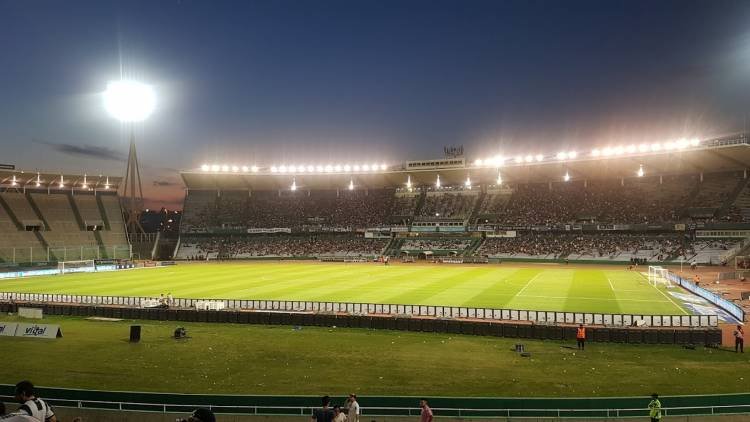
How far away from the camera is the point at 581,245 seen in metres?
80.6

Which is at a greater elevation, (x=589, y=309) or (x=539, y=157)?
(x=539, y=157)

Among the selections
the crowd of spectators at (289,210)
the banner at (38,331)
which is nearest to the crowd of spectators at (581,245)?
the crowd of spectators at (289,210)

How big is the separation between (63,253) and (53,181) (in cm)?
1467

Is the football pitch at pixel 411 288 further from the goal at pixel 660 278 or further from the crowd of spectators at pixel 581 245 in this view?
the crowd of spectators at pixel 581 245

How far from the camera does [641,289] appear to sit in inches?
1752

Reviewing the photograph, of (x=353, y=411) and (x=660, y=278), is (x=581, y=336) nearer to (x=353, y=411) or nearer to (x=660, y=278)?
(x=353, y=411)

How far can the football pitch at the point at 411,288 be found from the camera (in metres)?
37.4

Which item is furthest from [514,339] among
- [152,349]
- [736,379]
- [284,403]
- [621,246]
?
[621,246]

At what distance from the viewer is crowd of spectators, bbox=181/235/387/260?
95188 mm

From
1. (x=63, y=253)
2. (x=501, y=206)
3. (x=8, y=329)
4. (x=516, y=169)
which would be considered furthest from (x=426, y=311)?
(x=63, y=253)

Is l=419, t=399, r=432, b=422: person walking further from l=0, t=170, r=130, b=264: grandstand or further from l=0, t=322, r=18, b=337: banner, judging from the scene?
l=0, t=170, r=130, b=264: grandstand

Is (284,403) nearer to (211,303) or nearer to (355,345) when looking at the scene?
(355,345)

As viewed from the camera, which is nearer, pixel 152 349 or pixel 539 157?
pixel 152 349

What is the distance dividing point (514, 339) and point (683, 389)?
9811mm
